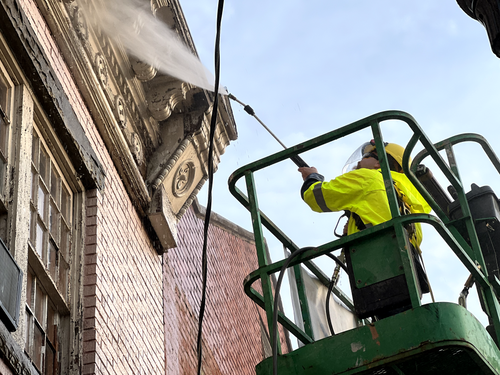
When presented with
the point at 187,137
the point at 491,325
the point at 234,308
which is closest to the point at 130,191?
the point at 187,137

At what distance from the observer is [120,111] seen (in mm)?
7375

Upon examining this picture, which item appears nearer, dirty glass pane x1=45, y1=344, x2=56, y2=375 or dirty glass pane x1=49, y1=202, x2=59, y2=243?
dirty glass pane x1=45, y1=344, x2=56, y2=375

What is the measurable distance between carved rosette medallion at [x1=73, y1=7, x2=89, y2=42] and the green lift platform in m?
2.08

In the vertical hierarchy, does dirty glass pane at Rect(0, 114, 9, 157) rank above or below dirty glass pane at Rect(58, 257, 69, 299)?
above

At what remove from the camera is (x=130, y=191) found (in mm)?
7348

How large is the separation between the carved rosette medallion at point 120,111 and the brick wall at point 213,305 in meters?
1.89

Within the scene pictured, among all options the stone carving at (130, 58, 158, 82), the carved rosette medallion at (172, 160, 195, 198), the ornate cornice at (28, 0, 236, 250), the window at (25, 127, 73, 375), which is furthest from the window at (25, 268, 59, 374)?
the stone carving at (130, 58, 158, 82)

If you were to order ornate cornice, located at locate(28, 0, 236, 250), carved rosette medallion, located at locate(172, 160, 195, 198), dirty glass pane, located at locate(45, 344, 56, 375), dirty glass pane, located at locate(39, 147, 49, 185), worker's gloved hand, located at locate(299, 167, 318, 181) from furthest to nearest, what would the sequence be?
carved rosette medallion, located at locate(172, 160, 195, 198), ornate cornice, located at locate(28, 0, 236, 250), worker's gloved hand, located at locate(299, 167, 318, 181), dirty glass pane, located at locate(39, 147, 49, 185), dirty glass pane, located at locate(45, 344, 56, 375)

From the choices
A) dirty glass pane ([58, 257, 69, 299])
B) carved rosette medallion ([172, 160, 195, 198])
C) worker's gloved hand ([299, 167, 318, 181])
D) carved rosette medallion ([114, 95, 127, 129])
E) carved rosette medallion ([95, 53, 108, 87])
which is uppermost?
carved rosette medallion ([95, 53, 108, 87])

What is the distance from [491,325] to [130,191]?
11.5 feet

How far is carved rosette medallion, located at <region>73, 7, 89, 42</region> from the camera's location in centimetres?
663

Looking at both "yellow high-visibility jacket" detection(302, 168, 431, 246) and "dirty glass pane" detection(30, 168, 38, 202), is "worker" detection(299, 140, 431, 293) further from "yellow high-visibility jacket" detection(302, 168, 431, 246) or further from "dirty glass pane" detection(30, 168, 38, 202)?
"dirty glass pane" detection(30, 168, 38, 202)

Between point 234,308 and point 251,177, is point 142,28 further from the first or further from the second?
point 234,308

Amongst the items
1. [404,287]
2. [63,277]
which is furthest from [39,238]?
[404,287]
